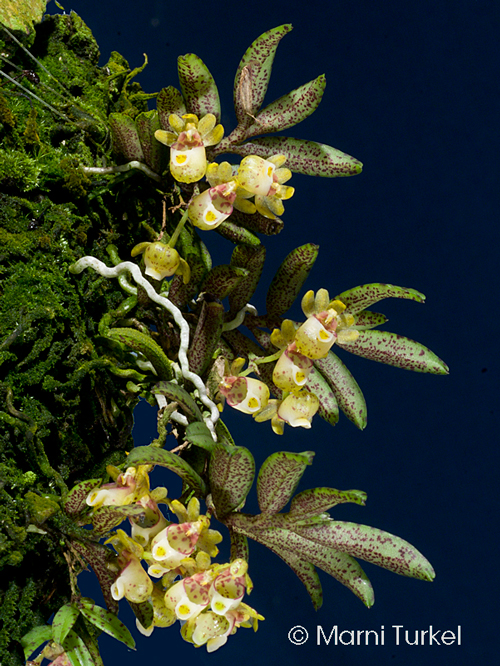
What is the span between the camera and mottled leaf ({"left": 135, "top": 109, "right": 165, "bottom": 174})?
0.65m

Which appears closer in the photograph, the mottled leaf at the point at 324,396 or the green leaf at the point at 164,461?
the green leaf at the point at 164,461

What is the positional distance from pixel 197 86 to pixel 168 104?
36 mm

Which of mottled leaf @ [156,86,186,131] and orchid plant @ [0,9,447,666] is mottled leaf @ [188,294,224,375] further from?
mottled leaf @ [156,86,186,131]

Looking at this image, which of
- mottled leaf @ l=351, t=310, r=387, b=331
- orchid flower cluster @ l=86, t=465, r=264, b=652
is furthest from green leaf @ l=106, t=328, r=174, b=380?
mottled leaf @ l=351, t=310, r=387, b=331

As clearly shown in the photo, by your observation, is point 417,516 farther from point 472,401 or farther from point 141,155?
point 141,155

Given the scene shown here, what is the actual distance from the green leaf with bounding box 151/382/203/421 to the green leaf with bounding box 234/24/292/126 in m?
0.30

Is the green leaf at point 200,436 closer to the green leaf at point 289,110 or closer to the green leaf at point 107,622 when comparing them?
the green leaf at point 107,622

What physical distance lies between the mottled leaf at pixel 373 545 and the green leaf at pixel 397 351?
171 millimetres

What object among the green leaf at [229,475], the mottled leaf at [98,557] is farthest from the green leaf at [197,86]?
the mottled leaf at [98,557]

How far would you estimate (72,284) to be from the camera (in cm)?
65

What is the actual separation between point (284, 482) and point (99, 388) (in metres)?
0.25

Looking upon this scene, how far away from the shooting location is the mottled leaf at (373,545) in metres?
0.55

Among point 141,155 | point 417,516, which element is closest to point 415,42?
point 141,155

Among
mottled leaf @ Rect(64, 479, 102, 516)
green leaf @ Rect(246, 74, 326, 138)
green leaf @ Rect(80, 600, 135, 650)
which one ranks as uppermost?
green leaf @ Rect(246, 74, 326, 138)
